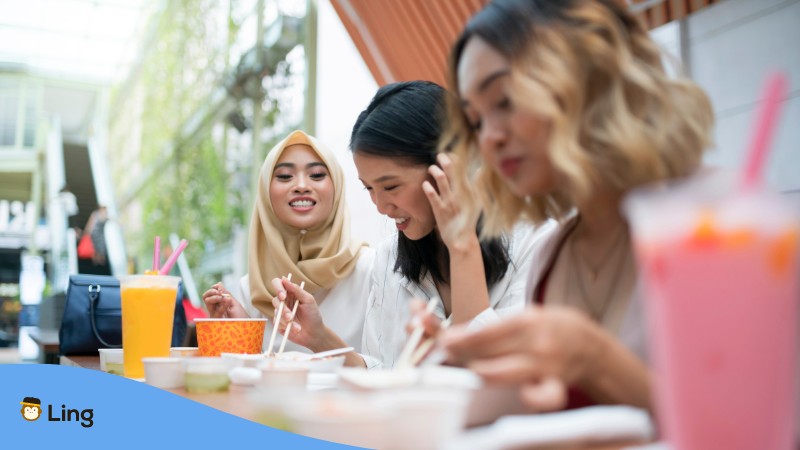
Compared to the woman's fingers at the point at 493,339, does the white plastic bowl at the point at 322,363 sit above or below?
below

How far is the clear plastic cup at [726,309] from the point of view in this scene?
0.41 metres

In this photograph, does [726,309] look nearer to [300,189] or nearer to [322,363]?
[322,363]

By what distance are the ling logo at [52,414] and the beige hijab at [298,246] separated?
1.02 meters

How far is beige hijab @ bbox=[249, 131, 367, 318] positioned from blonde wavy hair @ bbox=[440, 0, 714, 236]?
4.50 feet

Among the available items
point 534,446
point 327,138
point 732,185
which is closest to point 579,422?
point 534,446

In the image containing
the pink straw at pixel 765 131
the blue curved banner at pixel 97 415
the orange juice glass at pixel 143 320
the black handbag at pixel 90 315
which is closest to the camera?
the pink straw at pixel 765 131

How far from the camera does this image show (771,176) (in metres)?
2.54

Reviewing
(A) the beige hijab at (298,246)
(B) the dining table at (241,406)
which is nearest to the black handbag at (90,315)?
(A) the beige hijab at (298,246)

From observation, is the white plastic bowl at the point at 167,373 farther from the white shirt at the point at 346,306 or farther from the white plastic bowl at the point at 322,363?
the white shirt at the point at 346,306

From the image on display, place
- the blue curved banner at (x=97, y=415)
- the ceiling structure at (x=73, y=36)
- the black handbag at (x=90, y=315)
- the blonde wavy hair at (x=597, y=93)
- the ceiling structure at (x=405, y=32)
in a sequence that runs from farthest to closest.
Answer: the ceiling structure at (x=73, y=36), the ceiling structure at (x=405, y=32), the black handbag at (x=90, y=315), the blue curved banner at (x=97, y=415), the blonde wavy hair at (x=597, y=93)

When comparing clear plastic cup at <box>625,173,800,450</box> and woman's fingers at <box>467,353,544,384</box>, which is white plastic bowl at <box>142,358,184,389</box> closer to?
woman's fingers at <box>467,353,544,384</box>

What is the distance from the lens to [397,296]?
5.96ft

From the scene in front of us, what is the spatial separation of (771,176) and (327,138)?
3.46m

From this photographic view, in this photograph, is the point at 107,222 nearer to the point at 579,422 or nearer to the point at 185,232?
the point at 185,232
